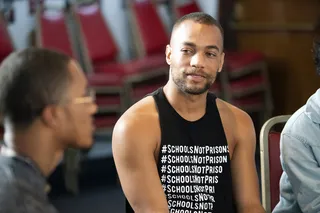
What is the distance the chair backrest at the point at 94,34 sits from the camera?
4855 mm

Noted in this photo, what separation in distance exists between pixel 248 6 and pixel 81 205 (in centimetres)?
232

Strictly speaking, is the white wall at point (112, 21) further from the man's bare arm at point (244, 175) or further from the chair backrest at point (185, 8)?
the man's bare arm at point (244, 175)

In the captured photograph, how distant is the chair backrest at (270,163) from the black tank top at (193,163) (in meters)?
0.13

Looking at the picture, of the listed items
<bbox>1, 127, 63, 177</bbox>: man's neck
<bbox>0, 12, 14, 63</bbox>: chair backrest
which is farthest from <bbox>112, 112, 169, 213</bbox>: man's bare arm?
<bbox>0, 12, 14, 63</bbox>: chair backrest

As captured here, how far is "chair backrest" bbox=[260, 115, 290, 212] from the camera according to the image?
2066mm

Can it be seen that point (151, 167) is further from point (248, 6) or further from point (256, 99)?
point (248, 6)

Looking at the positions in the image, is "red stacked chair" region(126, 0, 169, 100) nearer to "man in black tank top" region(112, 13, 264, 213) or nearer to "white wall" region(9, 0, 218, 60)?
"white wall" region(9, 0, 218, 60)

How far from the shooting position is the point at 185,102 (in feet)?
6.55

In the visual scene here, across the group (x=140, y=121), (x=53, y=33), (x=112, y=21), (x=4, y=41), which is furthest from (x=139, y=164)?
(x=112, y=21)

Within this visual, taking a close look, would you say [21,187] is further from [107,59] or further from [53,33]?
[107,59]

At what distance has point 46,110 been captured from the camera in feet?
4.08

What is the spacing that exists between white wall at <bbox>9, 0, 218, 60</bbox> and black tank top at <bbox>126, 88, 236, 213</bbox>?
3.02 metres

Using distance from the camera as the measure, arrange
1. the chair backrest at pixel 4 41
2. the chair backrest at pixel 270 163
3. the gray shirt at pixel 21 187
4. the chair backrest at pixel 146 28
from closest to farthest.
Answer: the gray shirt at pixel 21 187 < the chair backrest at pixel 270 163 < the chair backrest at pixel 4 41 < the chair backrest at pixel 146 28

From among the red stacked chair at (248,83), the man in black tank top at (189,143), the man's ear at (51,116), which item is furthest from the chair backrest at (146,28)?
the man's ear at (51,116)
